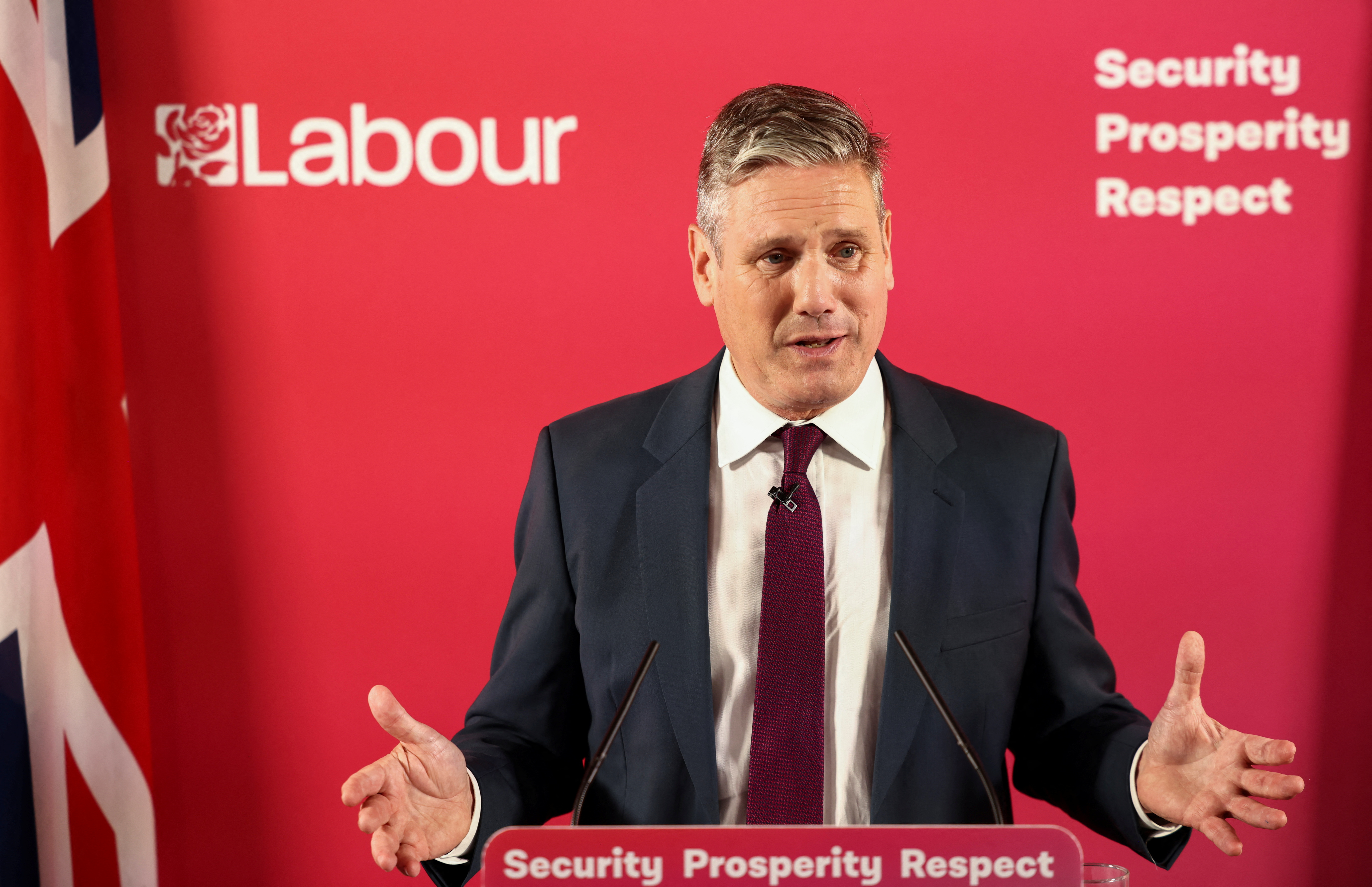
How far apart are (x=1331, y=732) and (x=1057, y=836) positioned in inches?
72.0

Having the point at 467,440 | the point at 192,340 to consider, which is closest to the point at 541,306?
the point at 467,440

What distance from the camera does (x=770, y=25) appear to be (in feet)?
7.52

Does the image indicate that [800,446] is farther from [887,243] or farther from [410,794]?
[410,794]

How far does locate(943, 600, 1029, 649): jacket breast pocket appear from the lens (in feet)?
4.97

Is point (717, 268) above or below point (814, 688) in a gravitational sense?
above

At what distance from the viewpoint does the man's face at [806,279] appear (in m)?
1.49

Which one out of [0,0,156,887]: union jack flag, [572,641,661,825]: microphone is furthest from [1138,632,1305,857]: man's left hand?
[0,0,156,887]: union jack flag

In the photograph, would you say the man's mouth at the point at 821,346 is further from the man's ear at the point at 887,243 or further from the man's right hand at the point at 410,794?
the man's right hand at the point at 410,794

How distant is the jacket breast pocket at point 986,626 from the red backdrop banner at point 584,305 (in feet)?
2.87

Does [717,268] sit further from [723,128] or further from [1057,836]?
[1057,836]

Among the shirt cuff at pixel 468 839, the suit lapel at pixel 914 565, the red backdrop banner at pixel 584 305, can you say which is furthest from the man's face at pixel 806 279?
the red backdrop banner at pixel 584 305

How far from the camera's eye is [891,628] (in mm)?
1487

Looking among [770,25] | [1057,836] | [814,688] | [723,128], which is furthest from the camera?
[770,25]

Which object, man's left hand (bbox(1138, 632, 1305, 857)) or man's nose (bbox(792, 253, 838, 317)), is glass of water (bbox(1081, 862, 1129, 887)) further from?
man's nose (bbox(792, 253, 838, 317))
